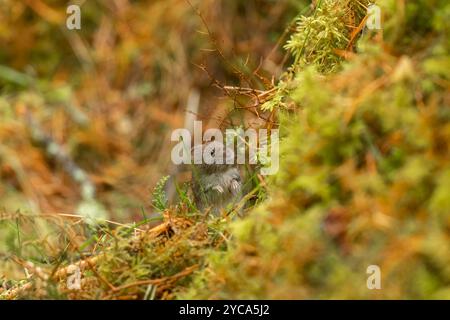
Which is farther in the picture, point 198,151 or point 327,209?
point 198,151

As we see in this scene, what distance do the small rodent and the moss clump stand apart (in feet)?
1.51

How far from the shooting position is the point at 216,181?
2002 mm

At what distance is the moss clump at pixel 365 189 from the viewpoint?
1.17m

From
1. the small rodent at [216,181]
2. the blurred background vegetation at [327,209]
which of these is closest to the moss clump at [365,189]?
the blurred background vegetation at [327,209]

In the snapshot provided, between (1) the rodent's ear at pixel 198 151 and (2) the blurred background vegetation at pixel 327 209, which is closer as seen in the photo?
(2) the blurred background vegetation at pixel 327 209

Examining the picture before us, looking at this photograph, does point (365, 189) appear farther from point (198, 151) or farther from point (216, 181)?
point (198, 151)

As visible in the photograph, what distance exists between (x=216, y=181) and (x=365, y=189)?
0.80m

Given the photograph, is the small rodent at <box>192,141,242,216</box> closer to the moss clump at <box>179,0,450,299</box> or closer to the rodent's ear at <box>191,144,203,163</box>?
the rodent's ear at <box>191,144,203,163</box>

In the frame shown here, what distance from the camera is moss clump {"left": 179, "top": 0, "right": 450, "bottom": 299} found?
3.83ft

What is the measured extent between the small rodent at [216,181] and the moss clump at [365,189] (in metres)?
0.46

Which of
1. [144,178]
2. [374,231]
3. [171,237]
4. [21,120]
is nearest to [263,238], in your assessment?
[374,231]

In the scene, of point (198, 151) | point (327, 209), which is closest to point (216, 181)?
point (198, 151)

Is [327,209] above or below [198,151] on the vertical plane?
below

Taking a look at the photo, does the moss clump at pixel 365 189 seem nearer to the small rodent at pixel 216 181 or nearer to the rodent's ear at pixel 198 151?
the small rodent at pixel 216 181
